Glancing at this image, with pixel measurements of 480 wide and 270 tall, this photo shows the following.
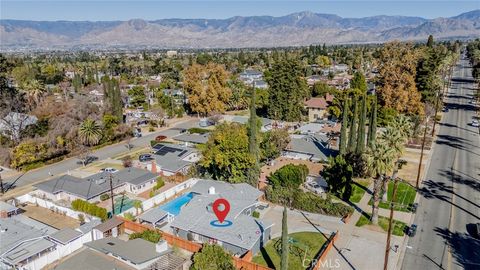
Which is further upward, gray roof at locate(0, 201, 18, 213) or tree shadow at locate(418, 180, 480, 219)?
tree shadow at locate(418, 180, 480, 219)

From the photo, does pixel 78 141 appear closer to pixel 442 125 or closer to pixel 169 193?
pixel 169 193

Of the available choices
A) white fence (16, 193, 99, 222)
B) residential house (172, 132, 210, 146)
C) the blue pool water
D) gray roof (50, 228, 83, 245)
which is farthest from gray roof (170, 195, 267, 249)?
residential house (172, 132, 210, 146)

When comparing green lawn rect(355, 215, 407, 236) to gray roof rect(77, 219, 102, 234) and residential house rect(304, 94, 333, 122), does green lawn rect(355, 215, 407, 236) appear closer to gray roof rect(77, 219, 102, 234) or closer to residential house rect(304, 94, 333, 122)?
gray roof rect(77, 219, 102, 234)

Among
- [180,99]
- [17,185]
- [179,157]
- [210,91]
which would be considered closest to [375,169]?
[179,157]

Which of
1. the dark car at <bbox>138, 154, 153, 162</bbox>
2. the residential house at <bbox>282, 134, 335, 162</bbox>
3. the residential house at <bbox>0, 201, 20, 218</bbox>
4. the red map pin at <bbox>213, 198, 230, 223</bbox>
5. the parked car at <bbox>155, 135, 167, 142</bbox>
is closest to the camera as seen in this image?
the red map pin at <bbox>213, 198, 230, 223</bbox>

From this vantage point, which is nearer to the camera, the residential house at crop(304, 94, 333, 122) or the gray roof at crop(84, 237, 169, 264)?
the gray roof at crop(84, 237, 169, 264)

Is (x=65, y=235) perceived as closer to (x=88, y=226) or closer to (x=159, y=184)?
(x=88, y=226)

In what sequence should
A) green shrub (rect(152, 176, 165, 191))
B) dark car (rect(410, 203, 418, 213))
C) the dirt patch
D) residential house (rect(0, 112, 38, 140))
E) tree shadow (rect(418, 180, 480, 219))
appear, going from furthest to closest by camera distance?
residential house (rect(0, 112, 38, 140)), green shrub (rect(152, 176, 165, 191)), tree shadow (rect(418, 180, 480, 219)), dark car (rect(410, 203, 418, 213)), the dirt patch

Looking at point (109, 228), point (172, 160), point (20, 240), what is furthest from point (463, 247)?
point (20, 240)

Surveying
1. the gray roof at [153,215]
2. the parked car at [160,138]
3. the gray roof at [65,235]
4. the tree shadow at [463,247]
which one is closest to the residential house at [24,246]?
the gray roof at [65,235]
